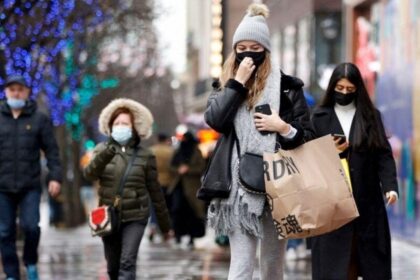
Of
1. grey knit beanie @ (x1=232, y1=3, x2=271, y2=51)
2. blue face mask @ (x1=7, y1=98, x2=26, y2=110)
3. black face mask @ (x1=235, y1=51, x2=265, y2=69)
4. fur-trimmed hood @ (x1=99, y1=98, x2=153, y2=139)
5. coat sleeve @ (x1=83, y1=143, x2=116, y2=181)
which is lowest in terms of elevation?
coat sleeve @ (x1=83, y1=143, x2=116, y2=181)

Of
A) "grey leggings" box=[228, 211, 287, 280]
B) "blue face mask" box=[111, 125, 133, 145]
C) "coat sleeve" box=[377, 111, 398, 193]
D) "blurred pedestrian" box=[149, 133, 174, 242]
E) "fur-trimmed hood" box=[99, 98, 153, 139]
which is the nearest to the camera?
"grey leggings" box=[228, 211, 287, 280]

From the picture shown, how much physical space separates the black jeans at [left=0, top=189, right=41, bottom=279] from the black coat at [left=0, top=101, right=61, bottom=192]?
97 millimetres

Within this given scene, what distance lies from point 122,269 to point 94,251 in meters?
7.74

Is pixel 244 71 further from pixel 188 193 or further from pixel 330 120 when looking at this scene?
pixel 188 193

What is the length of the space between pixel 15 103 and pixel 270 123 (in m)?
4.12

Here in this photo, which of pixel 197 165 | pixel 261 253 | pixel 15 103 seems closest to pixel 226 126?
pixel 261 253

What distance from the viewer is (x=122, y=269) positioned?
10031 millimetres

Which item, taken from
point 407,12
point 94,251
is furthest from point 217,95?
point 407,12

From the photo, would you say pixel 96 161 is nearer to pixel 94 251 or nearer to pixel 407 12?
pixel 94 251

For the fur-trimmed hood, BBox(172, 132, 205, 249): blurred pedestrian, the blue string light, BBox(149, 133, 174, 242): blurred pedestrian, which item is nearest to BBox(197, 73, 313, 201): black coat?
the fur-trimmed hood

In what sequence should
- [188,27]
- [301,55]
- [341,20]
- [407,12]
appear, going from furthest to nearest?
[188,27]
[301,55]
[341,20]
[407,12]

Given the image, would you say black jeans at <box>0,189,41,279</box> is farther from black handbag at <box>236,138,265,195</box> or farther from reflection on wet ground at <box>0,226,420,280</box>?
black handbag at <box>236,138,265,195</box>

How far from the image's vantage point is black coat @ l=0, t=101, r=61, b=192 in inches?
432

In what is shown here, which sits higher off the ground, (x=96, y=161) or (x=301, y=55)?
(x=301, y=55)
